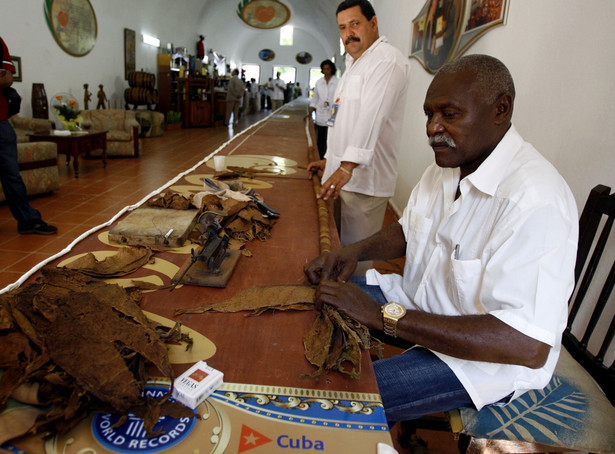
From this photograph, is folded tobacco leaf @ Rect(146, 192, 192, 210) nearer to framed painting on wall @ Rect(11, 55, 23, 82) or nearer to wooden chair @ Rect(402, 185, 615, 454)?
wooden chair @ Rect(402, 185, 615, 454)

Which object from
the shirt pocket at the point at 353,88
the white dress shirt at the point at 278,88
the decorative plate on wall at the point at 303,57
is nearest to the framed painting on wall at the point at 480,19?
the shirt pocket at the point at 353,88

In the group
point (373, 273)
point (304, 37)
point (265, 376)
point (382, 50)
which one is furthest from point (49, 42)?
point (304, 37)

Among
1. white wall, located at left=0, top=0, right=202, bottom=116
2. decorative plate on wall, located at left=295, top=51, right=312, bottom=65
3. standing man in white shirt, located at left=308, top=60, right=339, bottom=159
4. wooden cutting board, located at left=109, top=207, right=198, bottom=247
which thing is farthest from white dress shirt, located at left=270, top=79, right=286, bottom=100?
wooden cutting board, located at left=109, top=207, right=198, bottom=247

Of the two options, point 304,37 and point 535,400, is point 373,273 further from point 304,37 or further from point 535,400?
point 304,37

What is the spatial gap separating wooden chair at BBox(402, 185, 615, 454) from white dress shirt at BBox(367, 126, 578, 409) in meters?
0.11

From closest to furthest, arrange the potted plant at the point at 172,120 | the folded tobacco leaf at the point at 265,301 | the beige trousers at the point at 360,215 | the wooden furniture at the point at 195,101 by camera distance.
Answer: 1. the folded tobacco leaf at the point at 265,301
2. the beige trousers at the point at 360,215
3. the potted plant at the point at 172,120
4. the wooden furniture at the point at 195,101

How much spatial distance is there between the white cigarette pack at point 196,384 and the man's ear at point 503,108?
896 millimetres

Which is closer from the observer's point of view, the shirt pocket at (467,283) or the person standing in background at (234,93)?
the shirt pocket at (467,283)

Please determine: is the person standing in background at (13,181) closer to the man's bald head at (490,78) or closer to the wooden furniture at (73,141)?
the wooden furniture at (73,141)

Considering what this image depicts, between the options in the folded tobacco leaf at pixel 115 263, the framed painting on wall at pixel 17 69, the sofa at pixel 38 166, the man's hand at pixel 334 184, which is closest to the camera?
the folded tobacco leaf at pixel 115 263

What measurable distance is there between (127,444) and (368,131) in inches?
64.2

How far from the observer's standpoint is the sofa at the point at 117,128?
6.35m

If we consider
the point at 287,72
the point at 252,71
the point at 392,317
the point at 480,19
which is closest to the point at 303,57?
the point at 287,72

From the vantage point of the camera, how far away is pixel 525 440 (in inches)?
40.8
